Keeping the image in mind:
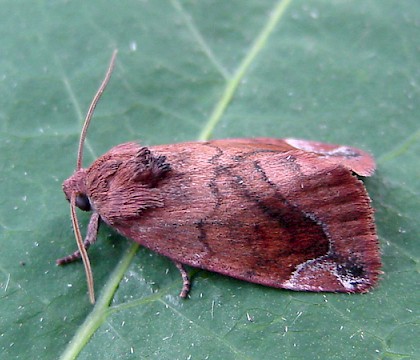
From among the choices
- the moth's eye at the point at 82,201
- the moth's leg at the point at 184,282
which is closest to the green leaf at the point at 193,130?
the moth's leg at the point at 184,282

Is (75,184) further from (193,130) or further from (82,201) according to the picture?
(193,130)

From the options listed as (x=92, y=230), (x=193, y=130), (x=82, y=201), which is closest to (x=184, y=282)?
(x=92, y=230)

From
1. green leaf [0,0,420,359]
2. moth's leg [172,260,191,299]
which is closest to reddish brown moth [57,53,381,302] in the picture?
moth's leg [172,260,191,299]

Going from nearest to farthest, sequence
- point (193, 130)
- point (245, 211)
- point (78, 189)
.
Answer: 1. point (245, 211)
2. point (78, 189)
3. point (193, 130)

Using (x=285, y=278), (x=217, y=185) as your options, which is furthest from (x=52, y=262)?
(x=285, y=278)

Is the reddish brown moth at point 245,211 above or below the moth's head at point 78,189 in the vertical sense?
above

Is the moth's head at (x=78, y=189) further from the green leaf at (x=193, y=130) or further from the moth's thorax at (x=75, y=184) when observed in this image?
the green leaf at (x=193, y=130)

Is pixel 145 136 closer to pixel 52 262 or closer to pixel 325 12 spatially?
pixel 52 262
